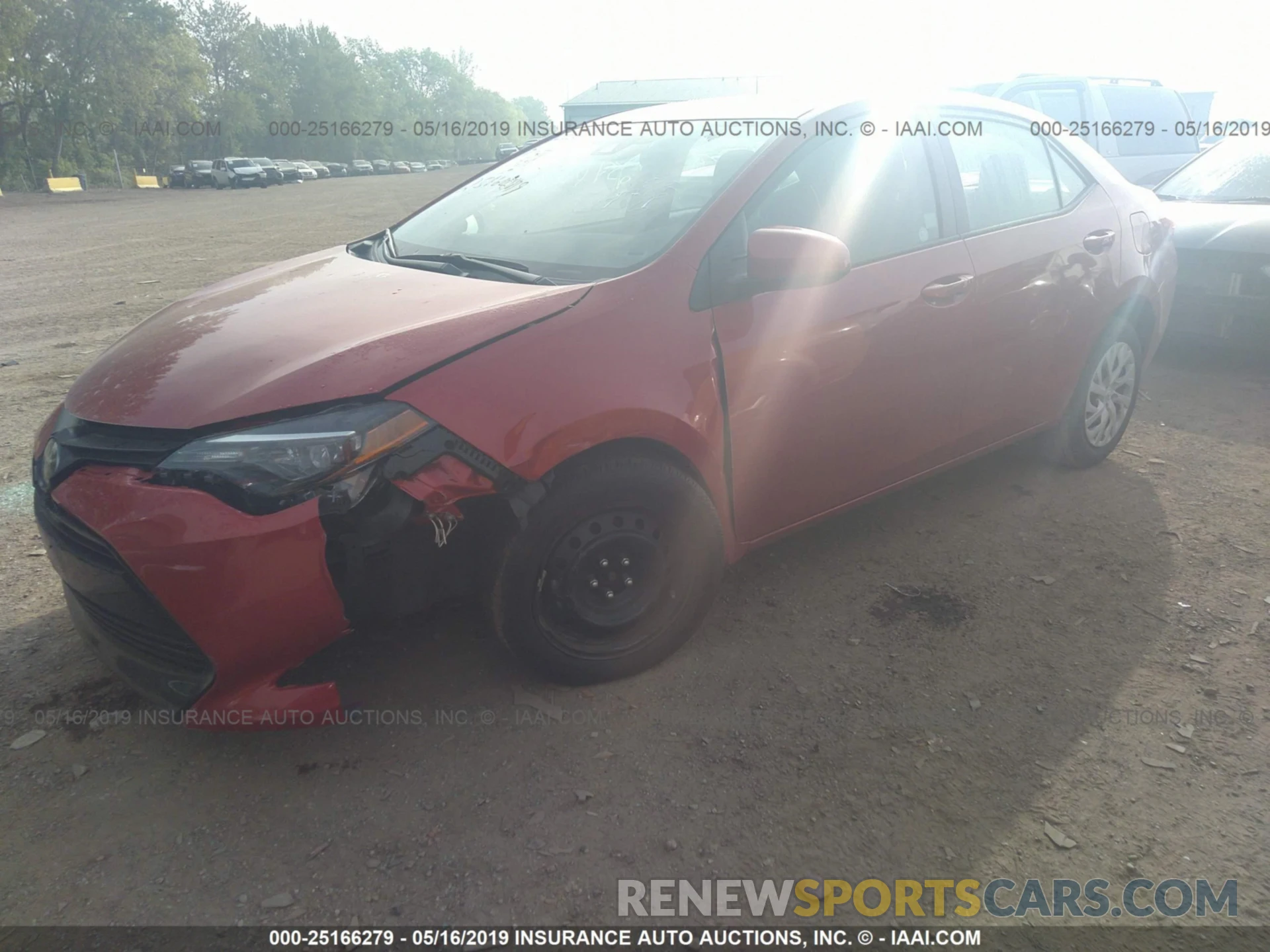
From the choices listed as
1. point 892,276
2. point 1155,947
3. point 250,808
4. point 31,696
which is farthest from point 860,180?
point 31,696

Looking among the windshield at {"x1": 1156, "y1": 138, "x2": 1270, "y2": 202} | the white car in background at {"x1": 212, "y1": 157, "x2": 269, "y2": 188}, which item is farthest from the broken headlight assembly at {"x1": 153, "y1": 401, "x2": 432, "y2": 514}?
the white car in background at {"x1": 212, "y1": 157, "x2": 269, "y2": 188}

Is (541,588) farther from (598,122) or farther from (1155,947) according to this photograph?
(598,122)

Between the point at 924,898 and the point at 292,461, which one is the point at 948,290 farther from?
the point at 292,461

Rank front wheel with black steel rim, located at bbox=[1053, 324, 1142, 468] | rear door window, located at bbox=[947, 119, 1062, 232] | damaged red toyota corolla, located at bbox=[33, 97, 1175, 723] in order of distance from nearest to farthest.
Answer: damaged red toyota corolla, located at bbox=[33, 97, 1175, 723] → rear door window, located at bbox=[947, 119, 1062, 232] → front wheel with black steel rim, located at bbox=[1053, 324, 1142, 468]

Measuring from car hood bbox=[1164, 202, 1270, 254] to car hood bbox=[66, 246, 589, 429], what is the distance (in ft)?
15.9

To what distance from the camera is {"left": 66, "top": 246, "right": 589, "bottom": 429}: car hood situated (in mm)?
2133

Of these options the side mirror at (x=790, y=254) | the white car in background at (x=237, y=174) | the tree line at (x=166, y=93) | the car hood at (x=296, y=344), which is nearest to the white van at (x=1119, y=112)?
the side mirror at (x=790, y=254)

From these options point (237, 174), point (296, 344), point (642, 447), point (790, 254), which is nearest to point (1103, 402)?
point (790, 254)

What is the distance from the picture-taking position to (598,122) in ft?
12.0

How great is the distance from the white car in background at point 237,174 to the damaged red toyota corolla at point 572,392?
142 feet

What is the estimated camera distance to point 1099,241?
382 centimetres

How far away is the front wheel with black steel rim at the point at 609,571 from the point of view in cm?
236

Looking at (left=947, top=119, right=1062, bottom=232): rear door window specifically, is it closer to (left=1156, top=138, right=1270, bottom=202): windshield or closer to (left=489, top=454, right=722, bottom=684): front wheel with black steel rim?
(left=489, top=454, right=722, bottom=684): front wheel with black steel rim

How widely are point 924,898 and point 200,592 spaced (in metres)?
1.78
